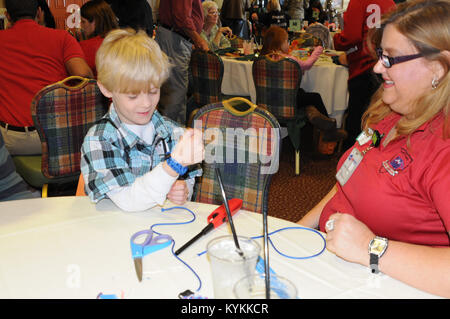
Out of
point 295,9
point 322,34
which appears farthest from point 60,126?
point 295,9

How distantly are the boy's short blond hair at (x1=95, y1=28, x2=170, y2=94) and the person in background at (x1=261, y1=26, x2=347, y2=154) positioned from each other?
221 cm

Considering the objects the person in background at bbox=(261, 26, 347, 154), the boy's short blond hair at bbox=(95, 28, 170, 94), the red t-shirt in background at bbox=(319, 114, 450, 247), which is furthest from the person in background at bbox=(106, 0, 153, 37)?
the red t-shirt in background at bbox=(319, 114, 450, 247)

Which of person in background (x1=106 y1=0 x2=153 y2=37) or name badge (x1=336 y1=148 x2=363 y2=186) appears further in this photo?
person in background (x1=106 y1=0 x2=153 y2=37)

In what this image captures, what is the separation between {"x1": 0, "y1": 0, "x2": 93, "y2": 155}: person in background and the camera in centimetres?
252

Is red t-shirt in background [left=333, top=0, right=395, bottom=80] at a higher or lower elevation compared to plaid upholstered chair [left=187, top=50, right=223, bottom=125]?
higher

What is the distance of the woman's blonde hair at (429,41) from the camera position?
1.06 meters

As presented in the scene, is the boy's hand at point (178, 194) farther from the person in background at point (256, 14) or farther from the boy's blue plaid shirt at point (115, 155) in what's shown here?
the person in background at point (256, 14)

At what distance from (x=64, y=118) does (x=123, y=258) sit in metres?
1.47

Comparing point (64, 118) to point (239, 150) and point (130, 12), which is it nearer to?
point (239, 150)

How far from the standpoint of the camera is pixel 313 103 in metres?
3.72

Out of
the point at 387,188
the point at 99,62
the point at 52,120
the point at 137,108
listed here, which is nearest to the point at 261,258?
the point at 387,188

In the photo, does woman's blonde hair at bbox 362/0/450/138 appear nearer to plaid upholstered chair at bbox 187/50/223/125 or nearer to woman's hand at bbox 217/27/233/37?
plaid upholstered chair at bbox 187/50/223/125

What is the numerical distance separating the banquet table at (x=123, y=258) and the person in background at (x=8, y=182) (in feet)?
1.32

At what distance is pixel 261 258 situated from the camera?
3.51 ft
